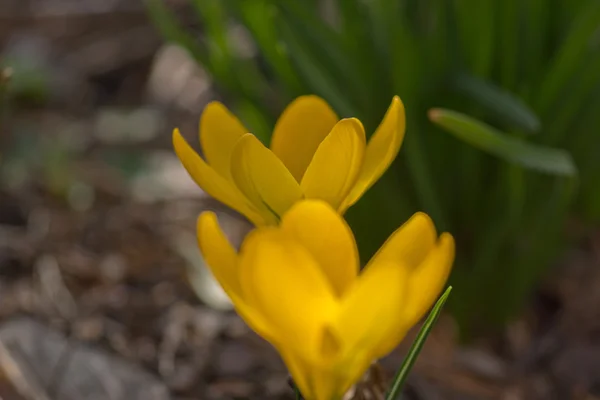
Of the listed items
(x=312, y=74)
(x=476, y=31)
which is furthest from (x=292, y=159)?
(x=476, y=31)

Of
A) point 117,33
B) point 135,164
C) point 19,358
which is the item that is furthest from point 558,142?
point 117,33

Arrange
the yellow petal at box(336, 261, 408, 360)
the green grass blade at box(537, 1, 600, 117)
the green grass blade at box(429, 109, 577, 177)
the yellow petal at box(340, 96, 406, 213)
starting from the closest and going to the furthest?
1. the yellow petal at box(336, 261, 408, 360)
2. the yellow petal at box(340, 96, 406, 213)
3. the green grass blade at box(429, 109, 577, 177)
4. the green grass blade at box(537, 1, 600, 117)

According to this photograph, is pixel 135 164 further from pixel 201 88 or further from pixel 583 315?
pixel 583 315

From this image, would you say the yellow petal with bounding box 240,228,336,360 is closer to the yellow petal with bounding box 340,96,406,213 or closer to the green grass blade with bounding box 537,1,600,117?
the yellow petal with bounding box 340,96,406,213

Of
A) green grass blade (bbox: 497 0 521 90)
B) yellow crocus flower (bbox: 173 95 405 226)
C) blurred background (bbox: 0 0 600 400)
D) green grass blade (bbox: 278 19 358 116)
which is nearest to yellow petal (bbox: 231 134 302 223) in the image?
yellow crocus flower (bbox: 173 95 405 226)

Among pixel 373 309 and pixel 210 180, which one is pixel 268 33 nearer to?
pixel 210 180

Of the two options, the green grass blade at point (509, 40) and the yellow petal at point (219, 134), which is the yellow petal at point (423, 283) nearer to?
the yellow petal at point (219, 134)
